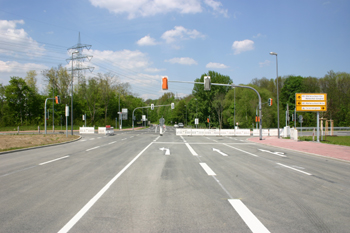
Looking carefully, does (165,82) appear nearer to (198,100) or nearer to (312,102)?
(312,102)

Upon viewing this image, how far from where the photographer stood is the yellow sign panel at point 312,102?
2410cm

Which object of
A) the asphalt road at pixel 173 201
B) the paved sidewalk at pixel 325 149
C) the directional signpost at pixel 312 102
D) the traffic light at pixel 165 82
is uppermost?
the traffic light at pixel 165 82

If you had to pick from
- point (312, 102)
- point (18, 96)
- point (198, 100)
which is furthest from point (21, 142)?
point (198, 100)

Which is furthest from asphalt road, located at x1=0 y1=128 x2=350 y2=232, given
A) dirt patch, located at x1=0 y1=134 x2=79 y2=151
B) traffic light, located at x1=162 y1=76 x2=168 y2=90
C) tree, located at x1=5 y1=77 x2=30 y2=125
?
tree, located at x1=5 y1=77 x2=30 y2=125

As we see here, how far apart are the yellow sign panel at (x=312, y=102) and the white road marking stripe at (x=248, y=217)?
22.5 metres

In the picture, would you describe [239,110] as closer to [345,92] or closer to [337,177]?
[345,92]

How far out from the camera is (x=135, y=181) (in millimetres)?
7082

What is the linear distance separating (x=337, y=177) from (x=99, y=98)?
64.7 m

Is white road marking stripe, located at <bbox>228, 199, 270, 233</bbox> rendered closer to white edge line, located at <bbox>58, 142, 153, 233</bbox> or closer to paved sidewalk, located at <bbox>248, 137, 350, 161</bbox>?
white edge line, located at <bbox>58, 142, 153, 233</bbox>

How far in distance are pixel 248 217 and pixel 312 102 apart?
24.0 m

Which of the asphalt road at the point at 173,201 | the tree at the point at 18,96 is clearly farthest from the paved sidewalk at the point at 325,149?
the tree at the point at 18,96

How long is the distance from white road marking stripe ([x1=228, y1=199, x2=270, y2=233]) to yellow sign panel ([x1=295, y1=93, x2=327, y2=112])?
22.5 meters

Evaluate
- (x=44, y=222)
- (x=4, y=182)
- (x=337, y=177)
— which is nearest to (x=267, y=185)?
(x=337, y=177)

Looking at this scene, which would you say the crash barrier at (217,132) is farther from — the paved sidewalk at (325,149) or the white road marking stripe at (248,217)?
the white road marking stripe at (248,217)
